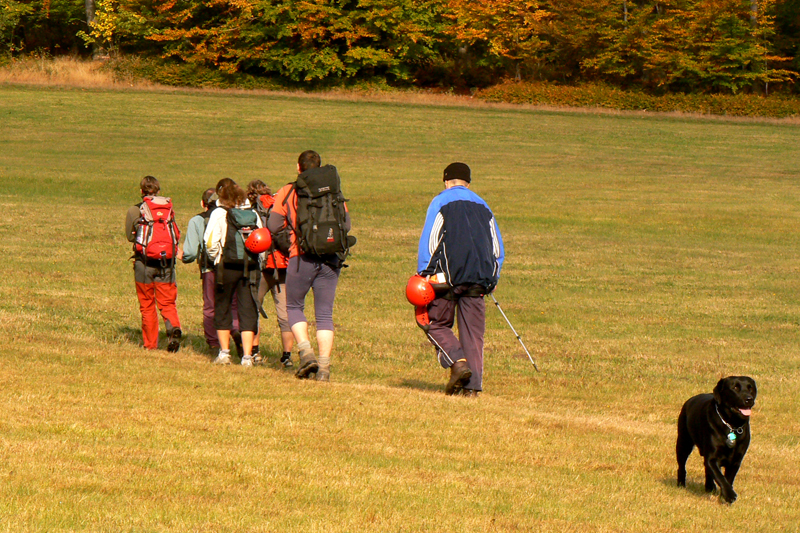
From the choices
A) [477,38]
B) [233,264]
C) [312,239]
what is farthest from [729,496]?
[477,38]

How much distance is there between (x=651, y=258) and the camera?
72.2 feet

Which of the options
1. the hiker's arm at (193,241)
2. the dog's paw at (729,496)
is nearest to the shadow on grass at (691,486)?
the dog's paw at (729,496)

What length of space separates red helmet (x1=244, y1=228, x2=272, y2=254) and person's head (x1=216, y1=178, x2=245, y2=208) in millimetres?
808

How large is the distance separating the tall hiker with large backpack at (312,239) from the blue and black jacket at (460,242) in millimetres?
694

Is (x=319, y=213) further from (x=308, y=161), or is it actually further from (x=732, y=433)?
(x=732, y=433)

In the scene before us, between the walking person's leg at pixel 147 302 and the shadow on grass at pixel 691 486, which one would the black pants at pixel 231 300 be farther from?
the shadow on grass at pixel 691 486

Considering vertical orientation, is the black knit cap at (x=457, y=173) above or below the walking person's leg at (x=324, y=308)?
above

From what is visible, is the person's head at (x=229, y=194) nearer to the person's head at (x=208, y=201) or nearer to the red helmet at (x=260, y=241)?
the person's head at (x=208, y=201)

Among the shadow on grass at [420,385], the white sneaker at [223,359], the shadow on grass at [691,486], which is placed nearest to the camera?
the shadow on grass at [691,486]

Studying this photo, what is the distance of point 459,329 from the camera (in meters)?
9.15

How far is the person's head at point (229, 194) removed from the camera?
33.5ft

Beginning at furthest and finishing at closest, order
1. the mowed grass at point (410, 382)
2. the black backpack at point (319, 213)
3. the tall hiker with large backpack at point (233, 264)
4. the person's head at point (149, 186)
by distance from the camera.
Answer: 1. the person's head at point (149, 186)
2. the tall hiker with large backpack at point (233, 264)
3. the black backpack at point (319, 213)
4. the mowed grass at point (410, 382)

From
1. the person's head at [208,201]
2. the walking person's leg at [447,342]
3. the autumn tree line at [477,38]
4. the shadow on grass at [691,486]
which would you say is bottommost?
the shadow on grass at [691,486]

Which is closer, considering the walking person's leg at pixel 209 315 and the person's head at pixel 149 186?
the person's head at pixel 149 186
